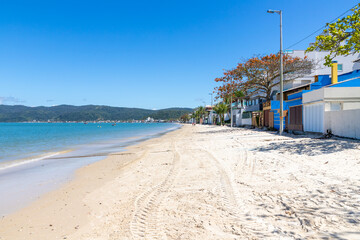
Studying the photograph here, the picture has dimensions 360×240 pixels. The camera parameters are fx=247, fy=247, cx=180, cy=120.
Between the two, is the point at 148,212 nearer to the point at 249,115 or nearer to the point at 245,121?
the point at 249,115

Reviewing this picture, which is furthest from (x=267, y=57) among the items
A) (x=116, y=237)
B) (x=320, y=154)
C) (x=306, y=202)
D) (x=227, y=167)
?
(x=116, y=237)

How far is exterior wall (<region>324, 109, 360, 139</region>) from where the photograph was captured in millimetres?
11820

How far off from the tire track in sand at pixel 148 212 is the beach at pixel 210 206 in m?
0.02

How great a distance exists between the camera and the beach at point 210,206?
363 centimetres

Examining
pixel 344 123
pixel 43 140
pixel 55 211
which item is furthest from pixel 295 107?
pixel 43 140

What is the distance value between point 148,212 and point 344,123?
12277 millimetres

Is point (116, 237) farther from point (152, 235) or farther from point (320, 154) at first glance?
point (320, 154)

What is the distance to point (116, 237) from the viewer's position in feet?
12.2

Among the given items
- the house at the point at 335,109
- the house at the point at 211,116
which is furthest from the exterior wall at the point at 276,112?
the house at the point at 211,116

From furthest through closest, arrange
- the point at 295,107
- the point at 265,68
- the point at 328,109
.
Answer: the point at 265,68, the point at 295,107, the point at 328,109

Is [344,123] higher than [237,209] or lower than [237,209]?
higher

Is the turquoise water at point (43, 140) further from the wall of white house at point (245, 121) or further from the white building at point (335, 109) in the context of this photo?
the white building at point (335, 109)

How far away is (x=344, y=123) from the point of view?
12719 millimetres

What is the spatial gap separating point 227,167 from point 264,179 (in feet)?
6.49
